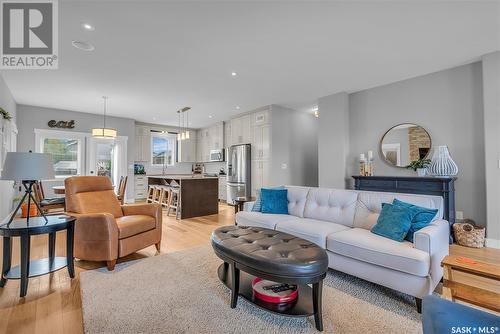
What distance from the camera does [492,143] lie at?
328 cm

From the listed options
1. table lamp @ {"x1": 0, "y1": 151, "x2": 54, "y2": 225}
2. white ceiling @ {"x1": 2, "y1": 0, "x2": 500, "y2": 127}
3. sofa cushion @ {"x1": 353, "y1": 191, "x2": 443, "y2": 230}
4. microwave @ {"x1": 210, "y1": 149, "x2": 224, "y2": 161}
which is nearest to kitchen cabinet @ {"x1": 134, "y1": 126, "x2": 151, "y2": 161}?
microwave @ {"x1": 210, "y1": 149, "x2": 224, "y2": 161}

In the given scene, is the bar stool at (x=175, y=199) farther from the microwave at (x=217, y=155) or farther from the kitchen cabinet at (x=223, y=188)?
the microwave at (x=217, y=155)

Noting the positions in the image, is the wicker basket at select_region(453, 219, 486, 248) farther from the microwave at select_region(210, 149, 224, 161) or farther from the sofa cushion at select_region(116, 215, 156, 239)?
the microwave at select_region(210, 149, 224, 161)

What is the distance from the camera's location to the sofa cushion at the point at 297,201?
3.31 meters

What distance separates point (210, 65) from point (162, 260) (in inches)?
111

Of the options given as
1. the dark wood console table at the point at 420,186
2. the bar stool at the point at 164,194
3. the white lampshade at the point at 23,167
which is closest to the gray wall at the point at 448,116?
the dark wood console table at the point at 420,186

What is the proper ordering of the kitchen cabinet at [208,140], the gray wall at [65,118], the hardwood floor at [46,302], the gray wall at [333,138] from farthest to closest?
the kitchen cabinet at [208,140]
the gray wall at [65,118]
the gray wall at [333,138]
the hardwood floor at [46,302]

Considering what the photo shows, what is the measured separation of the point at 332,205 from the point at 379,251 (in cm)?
111

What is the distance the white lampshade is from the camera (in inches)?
81.7

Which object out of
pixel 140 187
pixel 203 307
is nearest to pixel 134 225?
pixel 203 307

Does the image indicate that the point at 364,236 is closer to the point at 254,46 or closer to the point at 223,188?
the point at 254,46

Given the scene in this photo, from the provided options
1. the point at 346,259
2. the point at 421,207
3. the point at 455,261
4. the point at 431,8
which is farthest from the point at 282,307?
the point at 431,8

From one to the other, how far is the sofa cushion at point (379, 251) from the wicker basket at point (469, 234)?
209cm

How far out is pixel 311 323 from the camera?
169 centimetres
